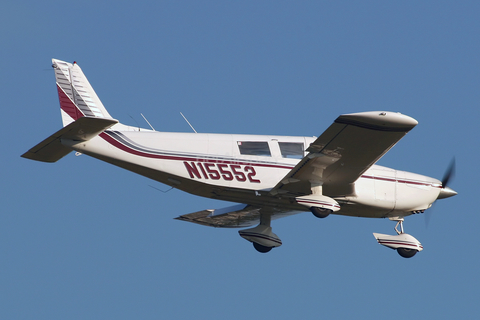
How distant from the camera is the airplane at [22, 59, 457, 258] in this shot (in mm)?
14320

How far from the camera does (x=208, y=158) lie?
49.4 ft

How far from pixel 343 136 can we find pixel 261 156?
245 cm

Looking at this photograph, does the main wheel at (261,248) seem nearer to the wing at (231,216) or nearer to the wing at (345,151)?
the wing at (231,216)

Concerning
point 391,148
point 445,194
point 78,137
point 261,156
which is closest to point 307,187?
point 261,156

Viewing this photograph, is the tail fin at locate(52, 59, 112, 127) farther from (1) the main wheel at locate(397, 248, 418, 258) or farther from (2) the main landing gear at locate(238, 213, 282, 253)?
(1) the main wheel at locate(397, 248, 418, 258)

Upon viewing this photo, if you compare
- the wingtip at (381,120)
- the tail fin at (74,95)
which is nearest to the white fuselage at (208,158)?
the tail fin at (74,95)

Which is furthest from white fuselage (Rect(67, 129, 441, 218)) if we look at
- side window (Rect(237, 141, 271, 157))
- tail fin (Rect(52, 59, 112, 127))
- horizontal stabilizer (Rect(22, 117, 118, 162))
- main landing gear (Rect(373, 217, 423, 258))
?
main landing gear (Rect(373, 217, 423, 258))

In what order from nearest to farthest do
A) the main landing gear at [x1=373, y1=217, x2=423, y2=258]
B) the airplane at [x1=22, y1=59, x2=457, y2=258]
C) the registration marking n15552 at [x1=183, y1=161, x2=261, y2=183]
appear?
the airplane at [x1=22, y1=59, x2=457, y2=258] → the registration marking n15552 at [x1=183, y1=161, x2=261, y2=183] → the main landing gear at [x1=373, y1=217, x2=423, y2=258]

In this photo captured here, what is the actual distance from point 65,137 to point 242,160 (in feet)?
13.5

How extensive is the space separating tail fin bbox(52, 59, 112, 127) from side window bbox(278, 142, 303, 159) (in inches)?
179

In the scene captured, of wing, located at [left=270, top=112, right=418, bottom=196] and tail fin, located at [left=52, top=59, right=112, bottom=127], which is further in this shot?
tail fin, located at [left=52, top=59, right=112, bottom=127]

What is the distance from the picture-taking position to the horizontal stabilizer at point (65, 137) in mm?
13875

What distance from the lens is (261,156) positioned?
50.3ft

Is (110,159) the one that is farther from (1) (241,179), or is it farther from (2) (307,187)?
(2) (307,187)
